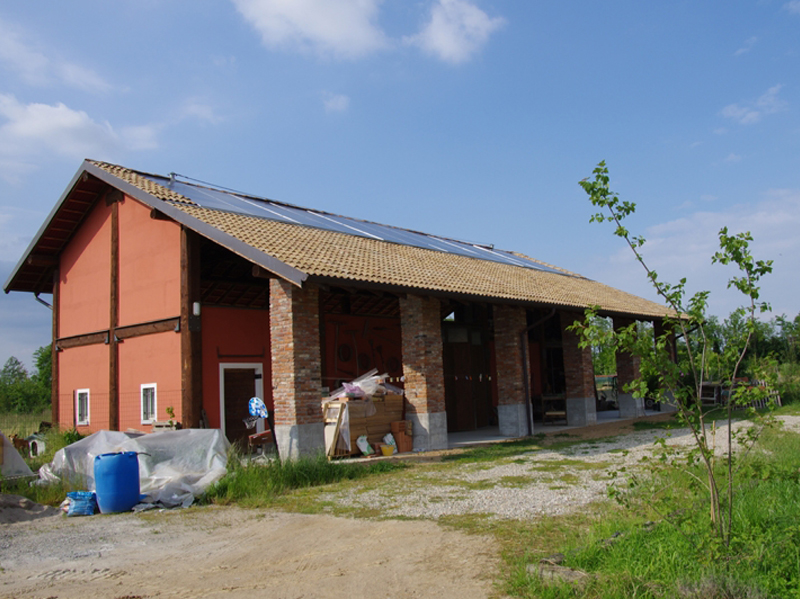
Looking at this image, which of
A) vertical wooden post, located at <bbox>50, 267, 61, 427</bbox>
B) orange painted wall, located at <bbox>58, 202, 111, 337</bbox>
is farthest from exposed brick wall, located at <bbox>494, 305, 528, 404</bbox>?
vertical wooden post, located at <bbox>50, 267, 61, 427</bbox>

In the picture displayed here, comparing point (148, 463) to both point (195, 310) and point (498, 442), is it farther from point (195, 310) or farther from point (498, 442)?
point (498, 442)

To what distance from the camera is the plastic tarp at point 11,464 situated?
10.7 m

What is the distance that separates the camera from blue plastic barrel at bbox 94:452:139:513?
8797 mm

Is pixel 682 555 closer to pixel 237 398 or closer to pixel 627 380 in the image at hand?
pixel 237 398

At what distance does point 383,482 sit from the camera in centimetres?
970

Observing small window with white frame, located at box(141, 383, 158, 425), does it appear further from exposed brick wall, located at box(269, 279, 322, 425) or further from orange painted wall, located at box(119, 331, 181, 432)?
exposed brick wall, located at box(269, 279, 322, 425)

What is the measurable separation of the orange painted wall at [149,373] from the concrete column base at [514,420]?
7510 mm

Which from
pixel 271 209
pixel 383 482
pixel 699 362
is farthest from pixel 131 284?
pixel 699 362

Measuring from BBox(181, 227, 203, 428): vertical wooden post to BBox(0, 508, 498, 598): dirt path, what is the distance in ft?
16.1

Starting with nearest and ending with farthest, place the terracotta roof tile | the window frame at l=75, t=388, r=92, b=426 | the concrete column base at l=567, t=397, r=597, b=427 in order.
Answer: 1. the terracotta roof tile
2. the window frame at l=75, t=388, r=92, b=426
3. the concrete column base at l=567, t=397, r=597, b=427

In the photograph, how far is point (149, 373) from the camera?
1458 centimetres

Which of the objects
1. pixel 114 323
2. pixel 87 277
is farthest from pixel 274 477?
pixel 87 277

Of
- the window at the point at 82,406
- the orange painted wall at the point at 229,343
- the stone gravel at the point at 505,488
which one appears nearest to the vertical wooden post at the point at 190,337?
the orange painted wall at the point at 229,343

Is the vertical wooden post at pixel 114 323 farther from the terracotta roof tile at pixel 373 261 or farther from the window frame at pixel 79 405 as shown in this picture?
the window frame at pixel 79 405
